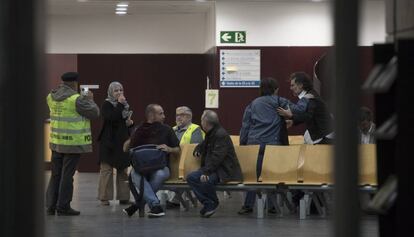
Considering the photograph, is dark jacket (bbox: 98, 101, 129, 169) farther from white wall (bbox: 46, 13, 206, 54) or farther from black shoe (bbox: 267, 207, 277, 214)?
white wall (bbox: 46, 13, 206, 54)

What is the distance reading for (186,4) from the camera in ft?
60.0

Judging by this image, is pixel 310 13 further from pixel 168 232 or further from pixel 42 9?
pixel 42 9

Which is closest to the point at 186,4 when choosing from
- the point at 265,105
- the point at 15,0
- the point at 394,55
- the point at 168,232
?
the point at 265,105

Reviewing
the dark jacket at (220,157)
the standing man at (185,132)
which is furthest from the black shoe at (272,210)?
the standing man at (185,132)

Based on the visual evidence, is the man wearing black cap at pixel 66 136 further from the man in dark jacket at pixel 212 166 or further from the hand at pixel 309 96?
the hand at pixel 309 96

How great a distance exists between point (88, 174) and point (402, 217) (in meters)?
17.6

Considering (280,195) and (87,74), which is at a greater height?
(87,74)

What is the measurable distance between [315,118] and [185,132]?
2201 millimetres

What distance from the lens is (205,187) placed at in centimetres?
1097

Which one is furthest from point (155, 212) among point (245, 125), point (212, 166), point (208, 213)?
point (245, 125)

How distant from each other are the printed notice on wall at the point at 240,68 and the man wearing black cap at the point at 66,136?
661 centimetres

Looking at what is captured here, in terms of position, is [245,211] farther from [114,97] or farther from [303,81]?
[114,97]

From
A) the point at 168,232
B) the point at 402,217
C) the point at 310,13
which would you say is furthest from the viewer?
the point at 310,13

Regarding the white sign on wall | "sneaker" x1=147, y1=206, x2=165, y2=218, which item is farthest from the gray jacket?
the white sign on wall
